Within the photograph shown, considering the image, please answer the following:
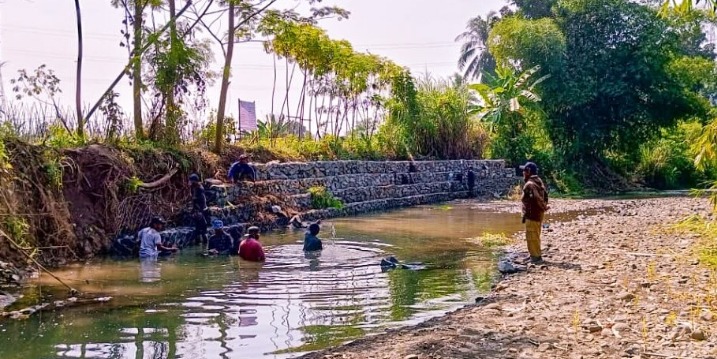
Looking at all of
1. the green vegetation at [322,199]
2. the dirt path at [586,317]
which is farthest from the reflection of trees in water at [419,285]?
the green vegetation at [322,199]

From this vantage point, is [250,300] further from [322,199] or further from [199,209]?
[322,199]

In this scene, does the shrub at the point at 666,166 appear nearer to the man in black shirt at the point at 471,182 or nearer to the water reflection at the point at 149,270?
the man in black shirt at the point at 471,182

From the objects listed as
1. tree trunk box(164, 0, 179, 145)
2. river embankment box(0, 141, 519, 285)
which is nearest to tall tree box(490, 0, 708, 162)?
river embankment box(0, 141, 519, 285)

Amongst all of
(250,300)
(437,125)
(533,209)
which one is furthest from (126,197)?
(437,125)

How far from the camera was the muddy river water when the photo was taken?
6.54m

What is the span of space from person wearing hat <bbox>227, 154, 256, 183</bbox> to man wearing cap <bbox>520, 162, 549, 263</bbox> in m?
8.14

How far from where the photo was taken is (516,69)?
31062mm

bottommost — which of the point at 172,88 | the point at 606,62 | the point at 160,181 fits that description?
the point at 160,181

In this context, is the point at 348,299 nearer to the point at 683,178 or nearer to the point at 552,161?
the point at 552,161

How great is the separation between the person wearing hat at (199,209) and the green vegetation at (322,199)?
5208 millimetres

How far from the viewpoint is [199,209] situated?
577 inches

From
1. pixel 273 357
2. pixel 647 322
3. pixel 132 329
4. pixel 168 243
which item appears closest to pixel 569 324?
pixel 647 322

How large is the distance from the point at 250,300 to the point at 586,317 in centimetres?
400

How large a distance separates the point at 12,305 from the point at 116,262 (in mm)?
3767
